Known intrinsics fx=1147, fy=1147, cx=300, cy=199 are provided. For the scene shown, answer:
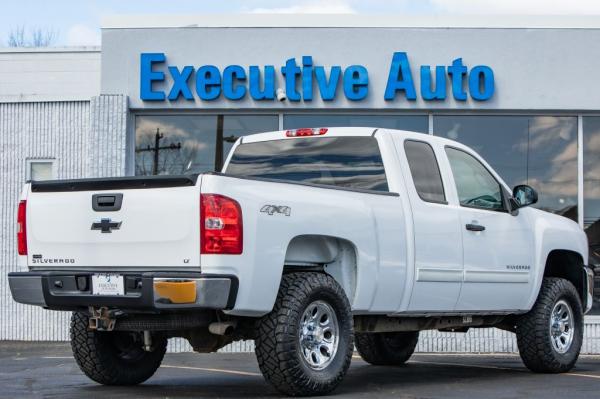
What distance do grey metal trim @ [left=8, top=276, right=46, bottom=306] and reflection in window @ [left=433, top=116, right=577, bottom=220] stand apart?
27.9 feet

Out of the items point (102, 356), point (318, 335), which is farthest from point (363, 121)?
point (318, 335)

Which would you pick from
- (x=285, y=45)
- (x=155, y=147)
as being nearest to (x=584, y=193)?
(x=285, y=45)

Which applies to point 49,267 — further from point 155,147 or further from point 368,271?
point 155,147

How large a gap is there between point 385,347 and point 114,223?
174 inches

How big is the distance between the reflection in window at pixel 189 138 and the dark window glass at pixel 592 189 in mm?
4253

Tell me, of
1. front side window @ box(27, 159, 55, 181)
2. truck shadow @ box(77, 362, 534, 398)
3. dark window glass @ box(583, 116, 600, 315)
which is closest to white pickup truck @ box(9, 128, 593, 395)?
truck shadow @ box(77, 362, 534, 398)

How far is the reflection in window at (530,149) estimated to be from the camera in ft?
50.8

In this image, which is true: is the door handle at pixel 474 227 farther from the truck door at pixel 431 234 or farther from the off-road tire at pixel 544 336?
the off-road tire at pixel 544 336

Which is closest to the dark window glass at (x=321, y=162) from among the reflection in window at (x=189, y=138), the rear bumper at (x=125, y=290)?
the rear bumper at (x=125, y=290)

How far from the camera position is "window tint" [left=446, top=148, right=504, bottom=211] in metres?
9.80

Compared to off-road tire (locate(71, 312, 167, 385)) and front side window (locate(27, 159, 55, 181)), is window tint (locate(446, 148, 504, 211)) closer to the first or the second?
off-road tire (locate(71, 312, 167, 385))

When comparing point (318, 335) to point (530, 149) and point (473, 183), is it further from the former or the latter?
point (530, 149)

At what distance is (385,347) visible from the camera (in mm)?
11336

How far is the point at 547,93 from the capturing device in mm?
15383
